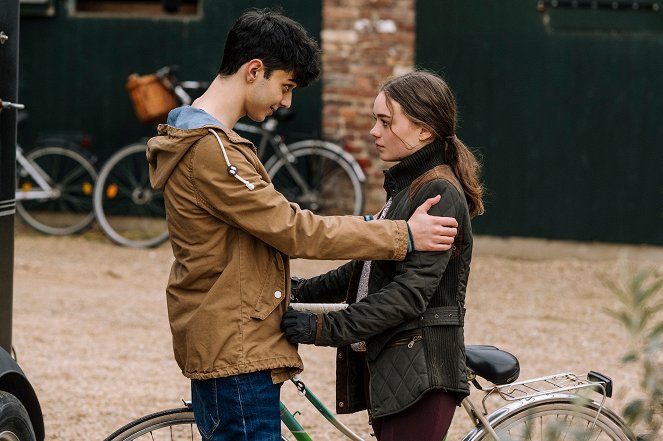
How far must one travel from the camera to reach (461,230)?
319cm

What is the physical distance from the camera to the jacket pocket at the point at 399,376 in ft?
10.3

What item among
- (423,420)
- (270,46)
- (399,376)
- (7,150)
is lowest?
(423,420)

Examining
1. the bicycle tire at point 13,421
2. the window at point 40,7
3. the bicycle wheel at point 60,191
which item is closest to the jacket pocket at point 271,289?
the bicycle tire at point 13,421

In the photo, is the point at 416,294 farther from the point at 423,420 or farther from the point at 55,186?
the point at 55,186

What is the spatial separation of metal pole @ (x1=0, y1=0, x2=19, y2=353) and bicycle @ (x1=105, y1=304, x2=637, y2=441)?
126 centimetres

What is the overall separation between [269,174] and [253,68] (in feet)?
23.2

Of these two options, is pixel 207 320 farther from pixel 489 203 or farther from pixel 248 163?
pixel 489 203

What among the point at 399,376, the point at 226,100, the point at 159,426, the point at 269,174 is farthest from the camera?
the point at 269,174

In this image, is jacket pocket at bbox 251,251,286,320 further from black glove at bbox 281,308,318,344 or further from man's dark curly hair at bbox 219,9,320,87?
man's dark curly hair at bbox 219,9,320,87

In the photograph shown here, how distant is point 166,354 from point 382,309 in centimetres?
412

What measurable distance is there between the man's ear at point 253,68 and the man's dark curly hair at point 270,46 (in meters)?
0.01

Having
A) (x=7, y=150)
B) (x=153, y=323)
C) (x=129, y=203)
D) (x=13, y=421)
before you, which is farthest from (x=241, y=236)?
(x=129, y=203)

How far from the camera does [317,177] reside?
10.4 metres

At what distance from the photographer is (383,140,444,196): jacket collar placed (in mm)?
3217
